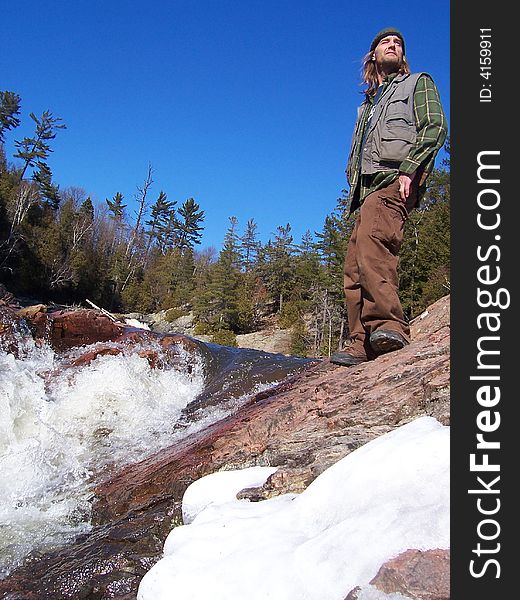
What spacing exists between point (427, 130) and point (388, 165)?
340mm

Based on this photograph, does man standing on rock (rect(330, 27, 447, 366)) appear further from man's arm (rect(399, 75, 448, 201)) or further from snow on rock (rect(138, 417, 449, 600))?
snow on rock (rect(138, 417, 449, 600))

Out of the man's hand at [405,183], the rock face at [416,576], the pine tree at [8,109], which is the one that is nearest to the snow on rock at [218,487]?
the rock face at [416,576]

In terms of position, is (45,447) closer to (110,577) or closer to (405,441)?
(110,577)

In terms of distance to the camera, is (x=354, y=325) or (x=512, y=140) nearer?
(x=512, y=140)

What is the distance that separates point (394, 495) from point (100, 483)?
240 cm

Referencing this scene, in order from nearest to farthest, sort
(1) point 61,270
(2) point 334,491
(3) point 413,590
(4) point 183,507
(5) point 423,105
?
1. (3) point 413,590
2. (2) point 334,491
3. (4) point 183,507
4. (5) point 423,105
5. (1) point 61,270

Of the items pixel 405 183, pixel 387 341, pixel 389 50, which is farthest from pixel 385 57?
pixel 387 341

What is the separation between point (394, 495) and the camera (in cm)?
167

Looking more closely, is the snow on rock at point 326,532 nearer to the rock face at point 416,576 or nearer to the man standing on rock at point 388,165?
the rock face at point 416,576

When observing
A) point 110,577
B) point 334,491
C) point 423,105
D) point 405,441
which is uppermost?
point 423,105

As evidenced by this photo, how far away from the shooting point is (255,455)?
9.18 ft

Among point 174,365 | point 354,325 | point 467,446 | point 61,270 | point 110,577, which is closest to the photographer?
point 467,446

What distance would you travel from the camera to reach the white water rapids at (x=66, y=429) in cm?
297

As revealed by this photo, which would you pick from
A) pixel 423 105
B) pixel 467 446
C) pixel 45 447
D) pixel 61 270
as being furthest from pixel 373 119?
pixel 61 270
